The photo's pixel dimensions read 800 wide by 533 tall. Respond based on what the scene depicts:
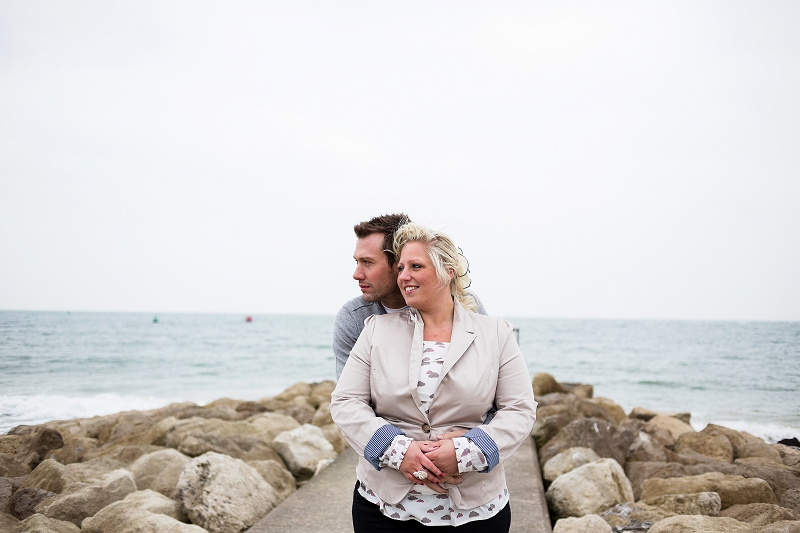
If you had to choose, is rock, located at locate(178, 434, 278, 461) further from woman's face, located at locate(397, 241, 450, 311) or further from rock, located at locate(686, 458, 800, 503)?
woman's face, located at locate(397, 241, 450, 311)

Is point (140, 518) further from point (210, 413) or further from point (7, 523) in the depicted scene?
point (210, 413)

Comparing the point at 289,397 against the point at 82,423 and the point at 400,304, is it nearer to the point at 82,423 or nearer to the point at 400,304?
the point at 82,423

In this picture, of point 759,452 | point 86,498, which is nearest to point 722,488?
point 759,452

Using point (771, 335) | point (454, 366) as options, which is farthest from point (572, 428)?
point (771, 335)

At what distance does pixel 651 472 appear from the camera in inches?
230

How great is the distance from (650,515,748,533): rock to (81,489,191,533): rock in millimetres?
2978

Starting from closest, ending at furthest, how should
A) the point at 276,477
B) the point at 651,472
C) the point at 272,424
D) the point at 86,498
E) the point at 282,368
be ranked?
1. the point at 86,498
2. the point at 276,477
3. the point at 651,472
4. the point at 272,424
5. the point at 282,368

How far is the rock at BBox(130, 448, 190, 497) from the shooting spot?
201 inches

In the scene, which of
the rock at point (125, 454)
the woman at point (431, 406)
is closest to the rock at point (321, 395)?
the rock at point (125, 454)

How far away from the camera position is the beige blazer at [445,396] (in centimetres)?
207

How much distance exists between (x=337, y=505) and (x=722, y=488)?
3161 mm

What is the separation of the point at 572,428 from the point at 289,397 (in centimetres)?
818

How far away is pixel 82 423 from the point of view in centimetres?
874

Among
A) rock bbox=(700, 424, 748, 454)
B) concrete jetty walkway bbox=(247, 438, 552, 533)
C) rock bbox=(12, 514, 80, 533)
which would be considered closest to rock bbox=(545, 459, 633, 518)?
concrete jetty walkway bbox=(247, 438, 552, 533)
